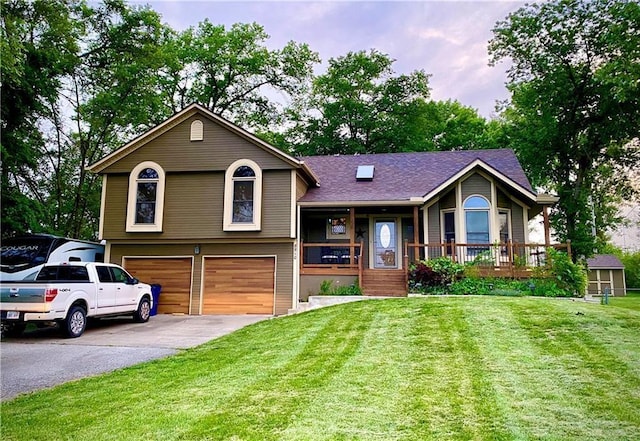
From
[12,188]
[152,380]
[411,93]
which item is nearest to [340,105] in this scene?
[411,93]

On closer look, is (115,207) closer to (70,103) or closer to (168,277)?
(168,277)

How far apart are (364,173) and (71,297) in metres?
10.9

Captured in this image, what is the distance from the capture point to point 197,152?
14.6 m

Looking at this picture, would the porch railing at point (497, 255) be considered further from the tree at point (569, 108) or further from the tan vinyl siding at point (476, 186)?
the tree at point (569, 108)

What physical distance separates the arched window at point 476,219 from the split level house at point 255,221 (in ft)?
0.11

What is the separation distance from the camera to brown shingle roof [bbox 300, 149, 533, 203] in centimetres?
1488

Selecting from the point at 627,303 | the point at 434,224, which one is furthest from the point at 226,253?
the point at 627,303

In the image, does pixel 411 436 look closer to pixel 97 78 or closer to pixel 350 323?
pixel 350 323

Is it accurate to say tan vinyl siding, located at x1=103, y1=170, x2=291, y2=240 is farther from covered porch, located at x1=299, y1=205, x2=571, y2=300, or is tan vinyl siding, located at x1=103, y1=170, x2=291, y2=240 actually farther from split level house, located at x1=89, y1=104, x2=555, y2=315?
covered porch, located at x1=299, y1=205, x2=571, y2=300

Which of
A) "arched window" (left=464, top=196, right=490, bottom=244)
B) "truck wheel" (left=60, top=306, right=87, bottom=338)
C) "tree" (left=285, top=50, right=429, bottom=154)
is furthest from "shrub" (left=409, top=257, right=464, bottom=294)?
"tree" (left=285, top=50, right=429, bottom=154)

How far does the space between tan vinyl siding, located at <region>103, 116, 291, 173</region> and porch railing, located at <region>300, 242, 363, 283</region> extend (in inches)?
117

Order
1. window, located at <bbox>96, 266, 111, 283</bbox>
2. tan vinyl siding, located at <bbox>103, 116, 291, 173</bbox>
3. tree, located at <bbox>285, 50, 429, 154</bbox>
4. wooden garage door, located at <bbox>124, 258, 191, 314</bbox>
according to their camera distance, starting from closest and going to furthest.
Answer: window, located at <bbox>96, 266, 111, 283</bbox> < wooden garage door, located at <bbox>124, 258, 191, 314</bbox> < tan vinyl siding, located at <bbox>103, 116, 291, 173</bbox> < tree, located at <bbox>285, 50, 429, 154</bbox>

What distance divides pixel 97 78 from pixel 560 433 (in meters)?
23.2

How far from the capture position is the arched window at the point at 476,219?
46.6ft
